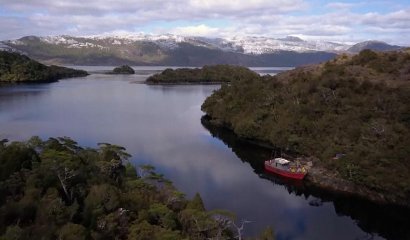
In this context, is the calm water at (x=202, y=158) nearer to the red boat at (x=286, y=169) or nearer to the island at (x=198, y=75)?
the red boat at (x=286, y=169)

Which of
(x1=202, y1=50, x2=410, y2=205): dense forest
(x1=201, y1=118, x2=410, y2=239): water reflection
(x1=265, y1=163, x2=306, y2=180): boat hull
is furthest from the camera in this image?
(x1=265, y1=163, x2=306, y2=180): boat hull

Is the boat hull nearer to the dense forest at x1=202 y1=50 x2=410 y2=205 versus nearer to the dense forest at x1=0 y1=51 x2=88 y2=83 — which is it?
the dense forest at x1=202 y1=50 x2=410 y2=205

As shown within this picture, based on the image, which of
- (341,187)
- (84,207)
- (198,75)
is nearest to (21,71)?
(198,75)

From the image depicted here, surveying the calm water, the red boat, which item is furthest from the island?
the red boat

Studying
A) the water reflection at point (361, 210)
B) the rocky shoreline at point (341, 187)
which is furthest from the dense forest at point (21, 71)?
the rocky shoreline at point (341, 187)

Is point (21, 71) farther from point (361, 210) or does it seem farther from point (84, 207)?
point (361, 210)

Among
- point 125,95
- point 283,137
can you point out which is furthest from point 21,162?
point 125,95

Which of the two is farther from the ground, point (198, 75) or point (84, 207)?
point (198, 75)
